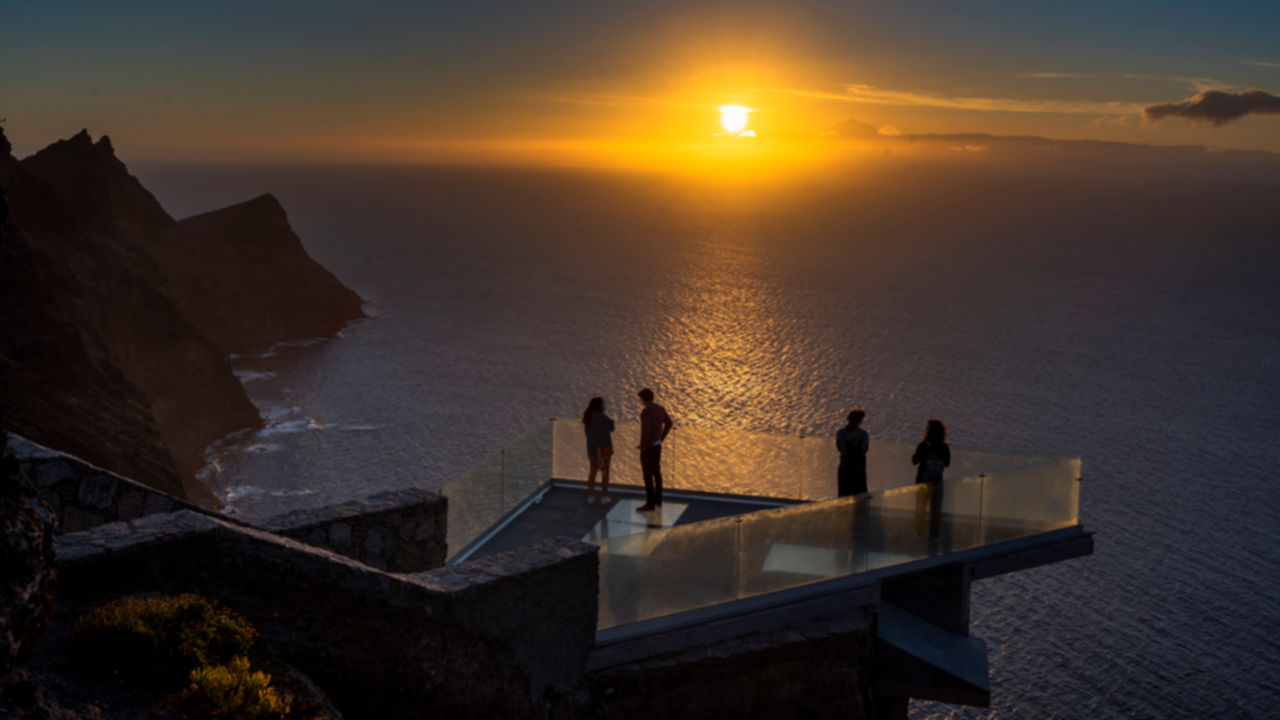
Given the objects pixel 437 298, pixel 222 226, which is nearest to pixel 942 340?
pixel 437 298

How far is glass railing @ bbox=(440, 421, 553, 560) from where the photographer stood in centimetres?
→ 1174

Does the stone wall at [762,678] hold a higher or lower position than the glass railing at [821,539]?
lower

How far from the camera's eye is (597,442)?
13.5 meters

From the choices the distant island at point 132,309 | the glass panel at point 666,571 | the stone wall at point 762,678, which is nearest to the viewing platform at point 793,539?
the glass panel at point 666,571

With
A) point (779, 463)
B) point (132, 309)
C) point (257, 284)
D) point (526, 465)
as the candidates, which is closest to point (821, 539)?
point (779, 463)

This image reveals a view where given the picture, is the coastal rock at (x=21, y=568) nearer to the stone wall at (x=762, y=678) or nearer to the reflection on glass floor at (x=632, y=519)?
the stone wall at (x=762, y=678)

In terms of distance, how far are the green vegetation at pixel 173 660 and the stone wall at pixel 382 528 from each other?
262 cm

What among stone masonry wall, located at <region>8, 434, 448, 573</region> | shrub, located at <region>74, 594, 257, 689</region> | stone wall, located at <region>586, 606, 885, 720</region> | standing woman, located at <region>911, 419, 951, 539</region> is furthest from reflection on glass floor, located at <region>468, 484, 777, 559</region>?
shrub, located at <region>74, 594, 257, 689</region>

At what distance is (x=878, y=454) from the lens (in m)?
13.8

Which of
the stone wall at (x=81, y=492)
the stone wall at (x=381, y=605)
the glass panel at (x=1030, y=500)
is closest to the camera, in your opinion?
the stone wall at (x=381, y=605)

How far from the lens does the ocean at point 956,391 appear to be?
35219 mm

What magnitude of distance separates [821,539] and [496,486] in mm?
4479

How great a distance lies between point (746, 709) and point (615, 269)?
429 feet

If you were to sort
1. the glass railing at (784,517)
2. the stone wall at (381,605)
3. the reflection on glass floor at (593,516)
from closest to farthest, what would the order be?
the stone wall at (381,605)
the glass railing at (784,517)
the reflection on glass floor at (593,516)
